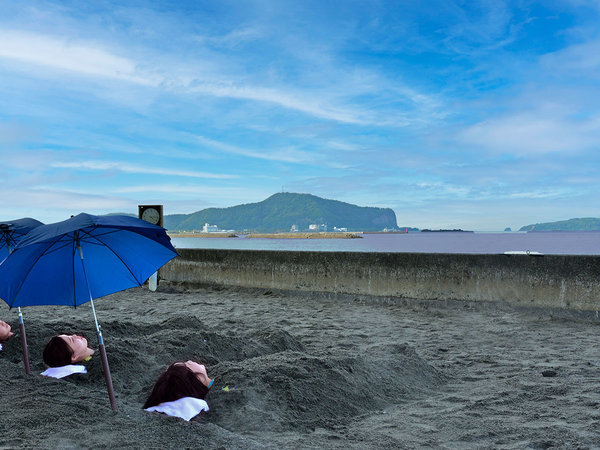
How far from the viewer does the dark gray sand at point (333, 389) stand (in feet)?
10.8

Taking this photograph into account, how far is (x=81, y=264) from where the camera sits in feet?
13.6

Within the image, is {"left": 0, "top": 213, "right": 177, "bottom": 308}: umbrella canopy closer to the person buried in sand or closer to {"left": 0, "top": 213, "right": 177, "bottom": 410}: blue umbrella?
{"left": 0, "top": 213, "right": 177, "bottom": 410}: blue umbrella

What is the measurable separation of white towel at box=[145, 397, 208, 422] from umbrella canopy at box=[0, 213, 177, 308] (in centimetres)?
101

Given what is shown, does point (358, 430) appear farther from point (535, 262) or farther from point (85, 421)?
point (535, 262)

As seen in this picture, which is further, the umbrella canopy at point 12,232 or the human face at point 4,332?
Answer: the human face at point 4,332

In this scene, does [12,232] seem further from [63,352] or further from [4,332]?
[63,352]

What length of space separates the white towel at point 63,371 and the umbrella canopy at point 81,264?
88 centimetres

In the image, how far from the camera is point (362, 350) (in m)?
5.82

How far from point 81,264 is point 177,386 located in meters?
1.32

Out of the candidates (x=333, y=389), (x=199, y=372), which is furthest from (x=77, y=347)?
(x=333, y=389)

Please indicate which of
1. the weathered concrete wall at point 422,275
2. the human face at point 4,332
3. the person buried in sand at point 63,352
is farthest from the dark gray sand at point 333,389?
the weathered concrete wall at point 422,275

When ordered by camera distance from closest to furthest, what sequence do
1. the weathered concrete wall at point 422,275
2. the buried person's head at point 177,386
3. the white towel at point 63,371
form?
the buried person's head at point 177,386
the white towel at point 63,371
the weathered concrete wall at point 422,275

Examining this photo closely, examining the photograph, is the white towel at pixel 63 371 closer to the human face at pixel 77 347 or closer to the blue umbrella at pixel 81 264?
the human face at pixel 77 347

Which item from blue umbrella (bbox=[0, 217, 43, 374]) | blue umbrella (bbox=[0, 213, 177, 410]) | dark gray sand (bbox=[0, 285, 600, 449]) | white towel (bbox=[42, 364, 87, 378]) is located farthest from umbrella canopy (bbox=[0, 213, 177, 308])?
blue umbrella (bbox=[0, 217, 43, 374])
